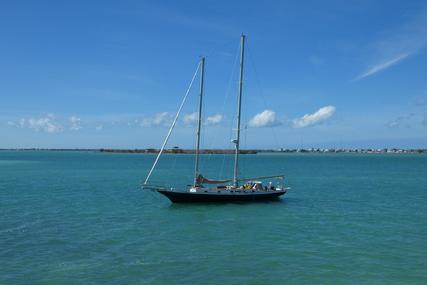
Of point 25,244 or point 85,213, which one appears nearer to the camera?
point 25,244

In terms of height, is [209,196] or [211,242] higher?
[209,196]

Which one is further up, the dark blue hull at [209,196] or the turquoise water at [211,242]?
the dark blue hull at [209,196]

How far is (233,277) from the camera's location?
20609 millimetres

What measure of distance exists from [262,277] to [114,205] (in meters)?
26.3

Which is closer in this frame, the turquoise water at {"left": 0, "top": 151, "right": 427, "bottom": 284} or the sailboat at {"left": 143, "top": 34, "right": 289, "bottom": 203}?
the turquoise water at {"left": 0, "top": 151, "right": 427, "bottom": 284}

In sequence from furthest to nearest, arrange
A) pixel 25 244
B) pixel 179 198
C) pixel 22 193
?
pixel 22 193 → pixel 179 198 → pixel 25 244

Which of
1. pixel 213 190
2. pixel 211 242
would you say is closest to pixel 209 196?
pixel 213 190

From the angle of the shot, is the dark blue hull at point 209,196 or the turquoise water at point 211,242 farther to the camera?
the dark blue hull at point 209,196

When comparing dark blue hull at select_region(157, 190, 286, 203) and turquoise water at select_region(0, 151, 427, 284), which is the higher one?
dark blue hull at select_region(157, 190, 286, 203)

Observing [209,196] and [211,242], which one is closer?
[211,242]

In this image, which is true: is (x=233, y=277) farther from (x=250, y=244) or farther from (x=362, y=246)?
(x=362, y=246)

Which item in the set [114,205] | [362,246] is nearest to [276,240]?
[362,246]

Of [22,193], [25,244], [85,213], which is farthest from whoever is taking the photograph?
[22,193]

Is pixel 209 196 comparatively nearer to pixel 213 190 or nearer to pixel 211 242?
pixel 213 190
